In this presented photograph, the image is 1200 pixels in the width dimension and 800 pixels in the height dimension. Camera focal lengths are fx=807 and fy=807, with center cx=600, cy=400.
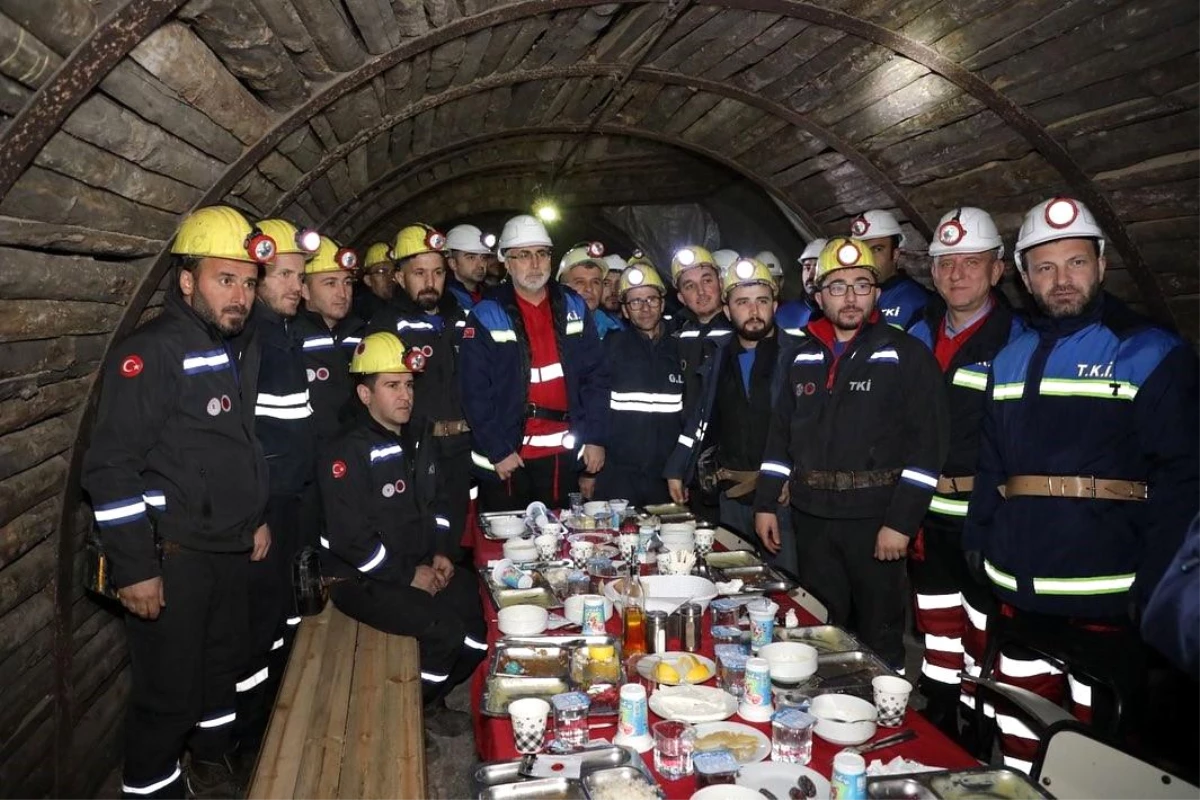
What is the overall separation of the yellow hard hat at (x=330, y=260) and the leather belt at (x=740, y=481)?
283 cm

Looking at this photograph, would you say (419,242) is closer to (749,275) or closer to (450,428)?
(450,428)

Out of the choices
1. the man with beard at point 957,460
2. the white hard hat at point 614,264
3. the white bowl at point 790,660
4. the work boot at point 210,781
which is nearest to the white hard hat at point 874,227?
the man with beard at point 957,460

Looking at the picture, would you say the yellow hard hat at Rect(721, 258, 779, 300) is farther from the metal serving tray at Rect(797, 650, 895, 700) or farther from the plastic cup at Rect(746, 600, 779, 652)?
the metal serving tray at Rect(797, 650, 895, 700)

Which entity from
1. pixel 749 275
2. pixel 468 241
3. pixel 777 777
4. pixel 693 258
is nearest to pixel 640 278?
pixel 693 258

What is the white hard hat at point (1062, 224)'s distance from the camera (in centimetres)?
335

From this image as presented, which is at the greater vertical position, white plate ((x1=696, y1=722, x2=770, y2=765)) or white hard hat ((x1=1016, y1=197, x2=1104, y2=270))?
white hard hat ((x1=1016, y1=197, x2=1104, y2=270))

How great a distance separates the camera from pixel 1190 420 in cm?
293

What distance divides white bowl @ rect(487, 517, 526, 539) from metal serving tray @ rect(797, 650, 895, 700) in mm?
1989

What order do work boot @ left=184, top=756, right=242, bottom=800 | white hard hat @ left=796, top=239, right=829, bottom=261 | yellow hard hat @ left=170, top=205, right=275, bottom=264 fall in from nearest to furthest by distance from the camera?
yellow hard hat @ left=170, top=205, right=275, bottom=264 → work boot @ left=184, top=756, right=242, bottom=800 → white hard hat @ left=796, top=239, right=829, bottom=261

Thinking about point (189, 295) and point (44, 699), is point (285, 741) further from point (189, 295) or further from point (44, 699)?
point (189, 295)

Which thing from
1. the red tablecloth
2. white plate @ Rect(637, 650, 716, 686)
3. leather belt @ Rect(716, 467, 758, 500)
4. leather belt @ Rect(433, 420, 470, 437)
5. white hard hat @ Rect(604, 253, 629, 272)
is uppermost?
white hard hat @ Rect(604, 253, 629, 272)

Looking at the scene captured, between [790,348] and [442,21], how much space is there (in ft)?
8.93

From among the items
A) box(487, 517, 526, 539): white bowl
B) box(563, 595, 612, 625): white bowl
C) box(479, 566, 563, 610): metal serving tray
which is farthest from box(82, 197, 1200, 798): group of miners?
box(563, 595, 612, 625): white bowl

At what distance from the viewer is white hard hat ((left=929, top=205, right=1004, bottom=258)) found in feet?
13.9
